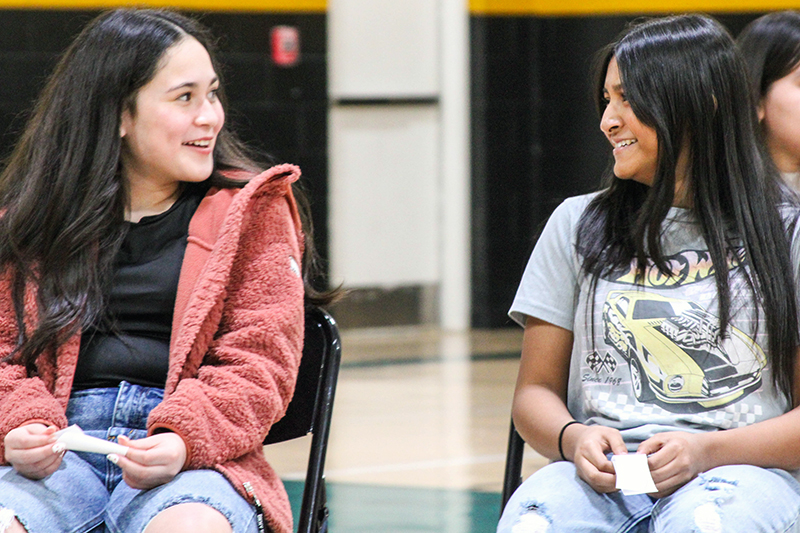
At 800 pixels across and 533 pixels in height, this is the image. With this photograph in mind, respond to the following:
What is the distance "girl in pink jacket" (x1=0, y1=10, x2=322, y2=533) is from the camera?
1724mm

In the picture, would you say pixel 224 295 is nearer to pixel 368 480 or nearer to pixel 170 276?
pixel 170 276

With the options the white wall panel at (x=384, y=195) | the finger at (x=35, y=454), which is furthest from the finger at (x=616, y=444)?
the white wall panel at (x=384, y=195)

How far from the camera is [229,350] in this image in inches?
71.9

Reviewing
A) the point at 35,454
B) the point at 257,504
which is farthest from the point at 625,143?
the point at 35,454

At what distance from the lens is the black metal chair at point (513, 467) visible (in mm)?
1929

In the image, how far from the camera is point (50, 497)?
1728 millimetres

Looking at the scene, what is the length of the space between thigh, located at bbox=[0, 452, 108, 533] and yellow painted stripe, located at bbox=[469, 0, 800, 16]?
16.2ft

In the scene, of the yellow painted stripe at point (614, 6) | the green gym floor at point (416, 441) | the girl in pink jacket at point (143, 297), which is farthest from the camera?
the yellow painted stripe at point (614, 6)

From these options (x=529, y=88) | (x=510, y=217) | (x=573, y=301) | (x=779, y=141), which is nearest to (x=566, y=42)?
(x=529, y=88)

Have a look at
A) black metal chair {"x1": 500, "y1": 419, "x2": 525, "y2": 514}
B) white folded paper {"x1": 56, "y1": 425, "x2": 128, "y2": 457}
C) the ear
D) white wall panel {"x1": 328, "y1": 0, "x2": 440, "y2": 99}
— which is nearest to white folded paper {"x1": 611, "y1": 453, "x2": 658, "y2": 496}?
black metal chair {"x1": 500, "y1": 419, "x2": 525, "y2": 514}

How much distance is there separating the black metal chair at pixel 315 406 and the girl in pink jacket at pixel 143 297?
58 millimetres

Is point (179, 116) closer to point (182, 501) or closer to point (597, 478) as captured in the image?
point (182, 501)

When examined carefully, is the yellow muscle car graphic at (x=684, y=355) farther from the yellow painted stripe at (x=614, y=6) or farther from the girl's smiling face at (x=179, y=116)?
the yellow painted stripe at (x=614, y=6)

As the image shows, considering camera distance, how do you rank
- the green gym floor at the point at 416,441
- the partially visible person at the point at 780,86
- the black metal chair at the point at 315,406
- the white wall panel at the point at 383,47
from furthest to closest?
the white wall panel at the point at 383,47 < the green gym floor at the point at 416,441 < the partially visible person at the point at 780,86 < the black metal chair at the point at 315,406
